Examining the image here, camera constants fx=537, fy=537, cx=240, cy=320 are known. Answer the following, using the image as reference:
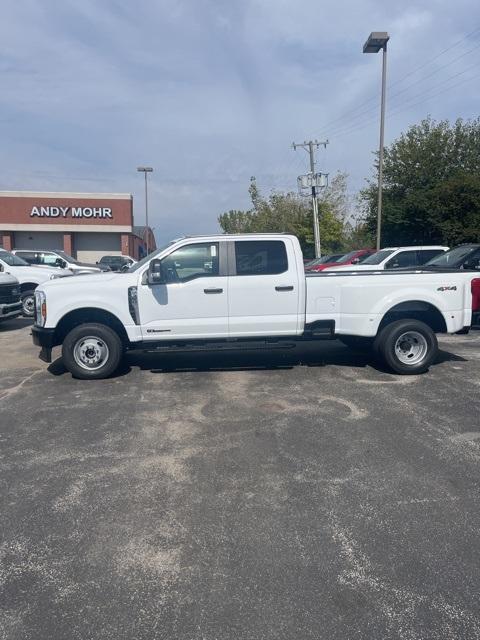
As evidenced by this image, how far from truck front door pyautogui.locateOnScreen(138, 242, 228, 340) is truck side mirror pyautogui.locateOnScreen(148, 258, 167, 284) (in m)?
0.11

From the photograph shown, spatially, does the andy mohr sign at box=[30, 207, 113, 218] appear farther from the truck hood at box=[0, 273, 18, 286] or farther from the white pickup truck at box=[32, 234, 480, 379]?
the white pickup truck at box=[32, 234, 480, 379]

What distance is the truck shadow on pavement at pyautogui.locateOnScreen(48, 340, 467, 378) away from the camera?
27.4 ft

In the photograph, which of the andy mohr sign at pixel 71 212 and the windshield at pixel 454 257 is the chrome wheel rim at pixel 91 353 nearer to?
the windshield at pixel 454 257

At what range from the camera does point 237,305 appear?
7.71m

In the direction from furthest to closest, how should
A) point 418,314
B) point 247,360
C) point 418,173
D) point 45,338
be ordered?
point 418,173 < point 247,360 < point 418,314 < point 45,338

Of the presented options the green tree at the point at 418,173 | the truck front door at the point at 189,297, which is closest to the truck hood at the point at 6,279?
the truck front door at the point at 189,297

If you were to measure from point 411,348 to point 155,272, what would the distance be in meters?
3.89

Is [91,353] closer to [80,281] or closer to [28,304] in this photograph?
[80,281]

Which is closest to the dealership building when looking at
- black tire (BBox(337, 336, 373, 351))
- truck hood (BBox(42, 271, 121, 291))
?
truck hood (BBox(42, 271, 121, 291))

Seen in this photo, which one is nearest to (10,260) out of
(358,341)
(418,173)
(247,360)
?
(247,360)

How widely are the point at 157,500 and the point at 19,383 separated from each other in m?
4.41

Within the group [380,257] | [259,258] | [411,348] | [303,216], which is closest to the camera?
[259,258]

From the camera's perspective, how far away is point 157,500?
4066 millimetres

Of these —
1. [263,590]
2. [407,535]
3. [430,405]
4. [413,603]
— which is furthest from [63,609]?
[430,405]
